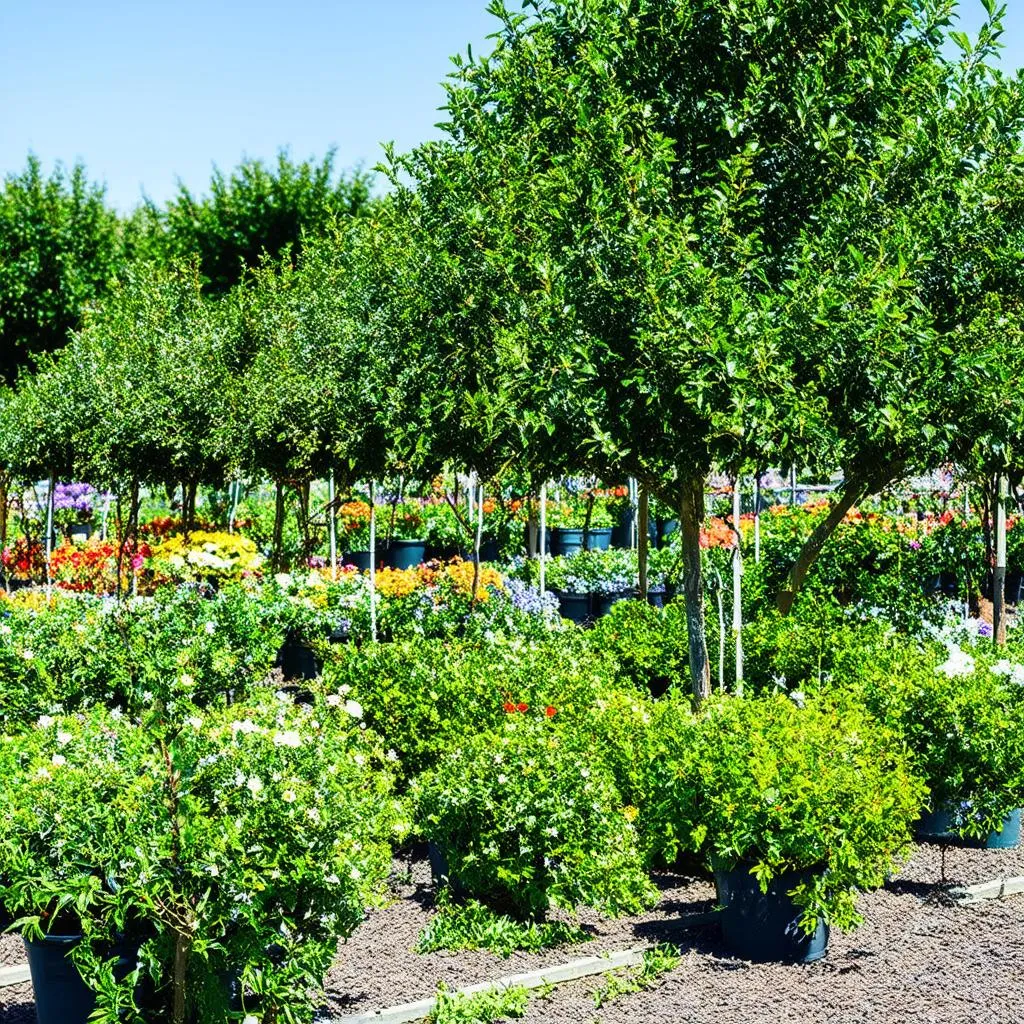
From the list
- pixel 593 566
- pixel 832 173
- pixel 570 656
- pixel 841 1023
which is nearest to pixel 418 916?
pixel 841 1023

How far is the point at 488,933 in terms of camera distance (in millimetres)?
5012

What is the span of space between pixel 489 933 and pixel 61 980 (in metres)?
1.71

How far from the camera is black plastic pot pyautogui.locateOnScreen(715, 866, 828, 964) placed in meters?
4.87

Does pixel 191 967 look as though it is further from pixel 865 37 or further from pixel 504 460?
pixel 865 37

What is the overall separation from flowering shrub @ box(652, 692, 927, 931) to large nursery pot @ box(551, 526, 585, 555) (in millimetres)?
13147

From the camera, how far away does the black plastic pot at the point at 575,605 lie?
1366 centimetres

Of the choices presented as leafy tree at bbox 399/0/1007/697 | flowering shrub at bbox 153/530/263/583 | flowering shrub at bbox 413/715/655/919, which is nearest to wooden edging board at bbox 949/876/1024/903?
flowering shrub at bbox 413/715/655/919

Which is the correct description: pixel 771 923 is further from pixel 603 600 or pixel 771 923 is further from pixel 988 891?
pixel 603 600

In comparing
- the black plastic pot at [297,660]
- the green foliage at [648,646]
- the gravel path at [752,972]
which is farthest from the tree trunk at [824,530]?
the black plastic pot at [297,660]

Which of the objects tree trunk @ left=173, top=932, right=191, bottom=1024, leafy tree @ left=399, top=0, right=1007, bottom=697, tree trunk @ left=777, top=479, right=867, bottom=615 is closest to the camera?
tree trunk @ left=173, top=932, right=191, bottom=1024

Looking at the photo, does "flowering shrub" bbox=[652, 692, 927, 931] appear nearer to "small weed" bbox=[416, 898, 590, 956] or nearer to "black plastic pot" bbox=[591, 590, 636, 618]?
"small weed" bbox=[416, 898, 590, 956]

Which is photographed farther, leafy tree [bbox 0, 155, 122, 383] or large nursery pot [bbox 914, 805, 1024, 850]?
leafy tree [bbox 0, 155, 122, 383]

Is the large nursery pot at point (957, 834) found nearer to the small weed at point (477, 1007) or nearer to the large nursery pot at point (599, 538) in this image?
the small weed at point (477, 1007)

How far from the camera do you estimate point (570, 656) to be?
7.61 meters
